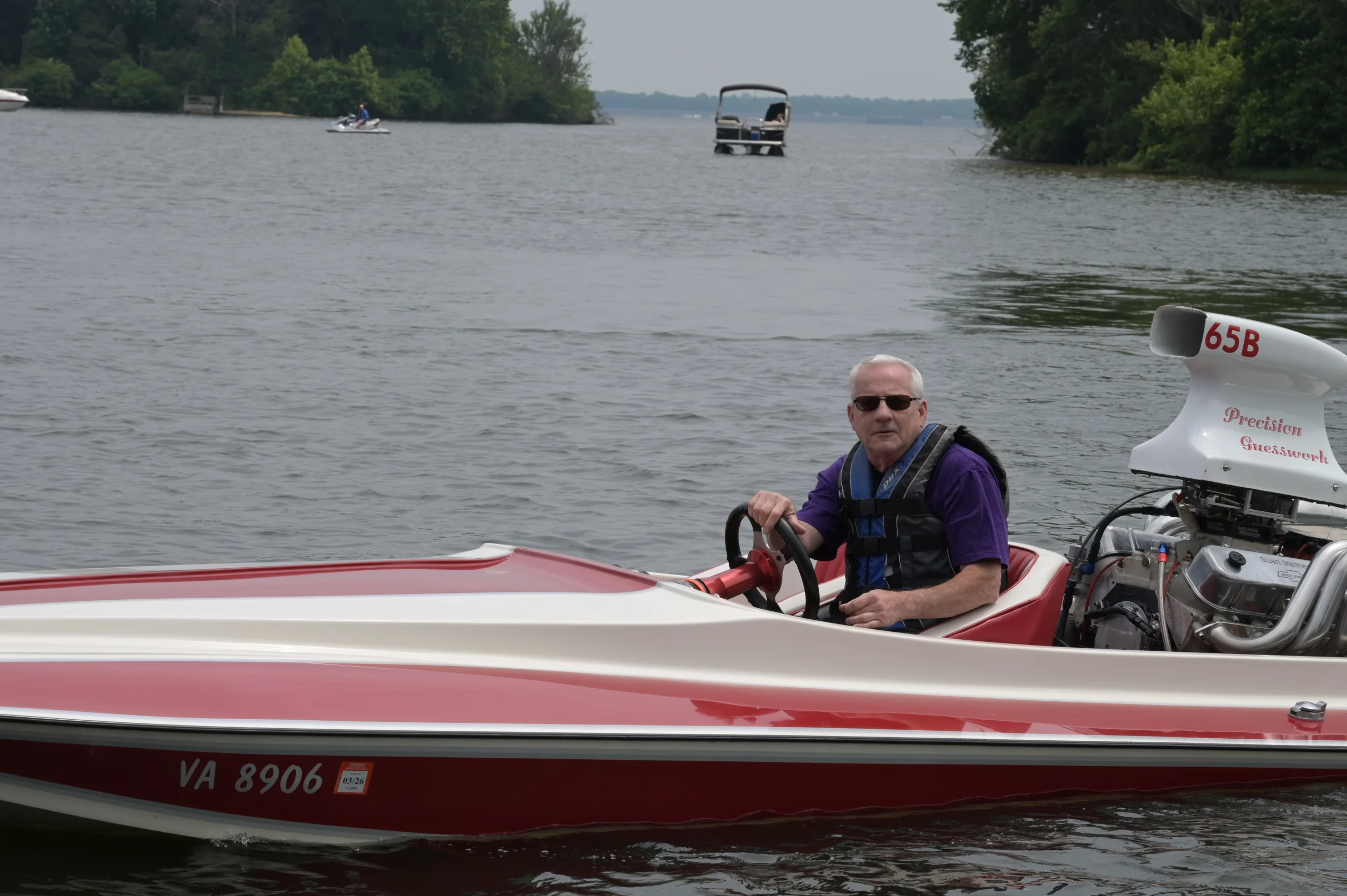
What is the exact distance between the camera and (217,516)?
30.9ft

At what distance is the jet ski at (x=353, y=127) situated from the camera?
76.5 m

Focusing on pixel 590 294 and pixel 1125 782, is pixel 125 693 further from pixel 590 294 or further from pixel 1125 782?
pixel 590 294

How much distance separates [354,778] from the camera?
4.56 metres

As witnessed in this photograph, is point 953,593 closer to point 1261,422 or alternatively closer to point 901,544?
point 901,544

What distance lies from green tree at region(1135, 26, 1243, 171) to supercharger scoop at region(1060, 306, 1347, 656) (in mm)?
45934

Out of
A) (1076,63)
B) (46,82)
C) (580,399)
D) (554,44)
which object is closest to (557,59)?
(554,44)

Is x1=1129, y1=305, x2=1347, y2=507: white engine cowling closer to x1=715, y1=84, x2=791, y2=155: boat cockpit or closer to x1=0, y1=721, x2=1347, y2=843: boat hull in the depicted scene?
x1=0, y1=721, x2=1347, y2=843: boat hull

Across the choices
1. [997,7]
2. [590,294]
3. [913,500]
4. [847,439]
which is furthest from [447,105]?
[913,500]

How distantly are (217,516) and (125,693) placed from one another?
17.0 feet

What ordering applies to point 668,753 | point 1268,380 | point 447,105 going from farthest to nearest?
1. point 447,105
2. point 1268,380
3. point 668,753

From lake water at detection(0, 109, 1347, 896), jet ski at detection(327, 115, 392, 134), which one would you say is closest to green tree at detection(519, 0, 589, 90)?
jet ski at detection(327, 115, 392, 134)

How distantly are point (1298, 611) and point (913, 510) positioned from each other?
1.36m

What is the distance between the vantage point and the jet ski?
76500mm

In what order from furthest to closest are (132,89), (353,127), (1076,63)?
1. (132,89)
2. (353,127)
3. (1076,63)
